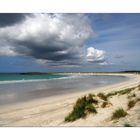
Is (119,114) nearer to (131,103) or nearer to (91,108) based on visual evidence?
(131,103)

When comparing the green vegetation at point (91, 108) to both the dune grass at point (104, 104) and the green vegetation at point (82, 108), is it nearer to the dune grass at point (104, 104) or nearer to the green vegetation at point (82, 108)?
the green vegetation at point (82, 108)

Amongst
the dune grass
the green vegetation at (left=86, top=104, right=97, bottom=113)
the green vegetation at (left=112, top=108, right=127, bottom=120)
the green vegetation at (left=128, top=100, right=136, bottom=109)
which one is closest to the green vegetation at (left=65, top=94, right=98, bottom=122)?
the green vegetation at (left=86, top=104, right=97, bottom=113)

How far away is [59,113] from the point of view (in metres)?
3.85

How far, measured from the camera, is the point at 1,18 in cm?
377

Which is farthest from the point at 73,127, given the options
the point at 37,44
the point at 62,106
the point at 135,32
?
the point at 135,32

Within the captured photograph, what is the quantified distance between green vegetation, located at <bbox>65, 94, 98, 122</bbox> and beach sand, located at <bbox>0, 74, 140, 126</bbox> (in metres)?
0.05

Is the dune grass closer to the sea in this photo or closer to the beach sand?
the beach sand

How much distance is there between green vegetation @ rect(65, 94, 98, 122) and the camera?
379cm

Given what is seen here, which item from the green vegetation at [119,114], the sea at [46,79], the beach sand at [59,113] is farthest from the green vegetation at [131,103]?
the sea at [46,79]

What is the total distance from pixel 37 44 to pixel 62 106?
0.92 m

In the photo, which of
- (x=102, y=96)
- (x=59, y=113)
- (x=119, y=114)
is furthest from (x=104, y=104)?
(x=59, y=113)

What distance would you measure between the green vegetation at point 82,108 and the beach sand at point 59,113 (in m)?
0.05

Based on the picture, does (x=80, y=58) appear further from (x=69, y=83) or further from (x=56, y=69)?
(x=69, y=83)

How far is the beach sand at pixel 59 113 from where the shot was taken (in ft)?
12.2
